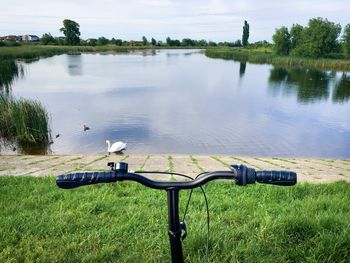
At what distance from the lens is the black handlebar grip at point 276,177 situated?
151 centimetres

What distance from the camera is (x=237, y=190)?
4.53 m

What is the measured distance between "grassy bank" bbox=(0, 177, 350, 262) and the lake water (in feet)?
24.3

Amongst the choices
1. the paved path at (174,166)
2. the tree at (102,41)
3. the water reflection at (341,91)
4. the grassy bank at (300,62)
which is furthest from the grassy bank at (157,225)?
the tree at (102,41)

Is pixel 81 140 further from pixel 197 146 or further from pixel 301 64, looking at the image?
pixel 301 64

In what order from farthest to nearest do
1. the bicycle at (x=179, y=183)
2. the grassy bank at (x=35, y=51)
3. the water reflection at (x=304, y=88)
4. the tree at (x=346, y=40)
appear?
the tree at (x=346, y=40) < the grassy bank at (x=35, y=51) < the water reflection at (x=304, y=88) < the bicycle at (x=179, y=183)

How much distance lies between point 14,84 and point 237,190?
2491 centimetres

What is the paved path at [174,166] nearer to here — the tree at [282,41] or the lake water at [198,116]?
the lake water at [198,116]

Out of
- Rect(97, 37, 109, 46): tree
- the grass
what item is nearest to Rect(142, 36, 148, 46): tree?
Rect(97, 37, 109, 46): tree

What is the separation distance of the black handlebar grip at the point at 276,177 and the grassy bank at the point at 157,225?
1434mm

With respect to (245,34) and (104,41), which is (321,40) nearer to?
(245,34)

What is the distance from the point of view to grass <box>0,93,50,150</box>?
11812 mm

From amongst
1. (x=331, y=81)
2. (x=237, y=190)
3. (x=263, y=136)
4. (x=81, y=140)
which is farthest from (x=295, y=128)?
(x=331, y=81)

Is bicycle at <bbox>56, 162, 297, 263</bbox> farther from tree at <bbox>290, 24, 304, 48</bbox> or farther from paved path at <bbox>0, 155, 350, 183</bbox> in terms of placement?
tree at <bbox>290, 24, 304, 48</bbox>

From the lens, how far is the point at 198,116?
17.1 m
